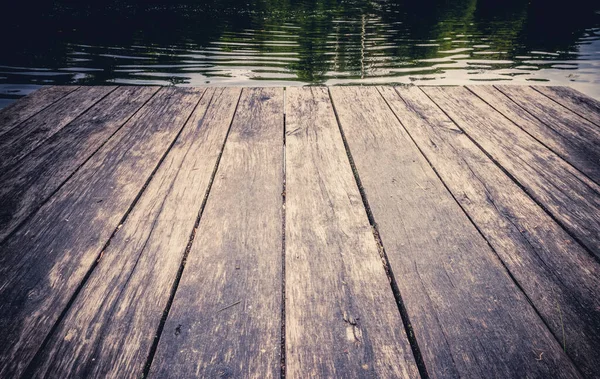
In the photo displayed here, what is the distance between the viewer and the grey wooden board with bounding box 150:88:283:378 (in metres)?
0.90

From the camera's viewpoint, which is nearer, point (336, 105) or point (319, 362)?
point (319, 362)

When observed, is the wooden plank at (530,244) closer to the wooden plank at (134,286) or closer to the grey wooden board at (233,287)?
the grey wooden board at (233,287)

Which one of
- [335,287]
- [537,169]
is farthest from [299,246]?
[537,169]

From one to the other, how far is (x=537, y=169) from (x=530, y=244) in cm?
65

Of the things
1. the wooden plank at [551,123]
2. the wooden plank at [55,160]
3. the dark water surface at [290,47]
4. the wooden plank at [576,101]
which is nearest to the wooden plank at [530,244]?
the wooden plank at [551,123]

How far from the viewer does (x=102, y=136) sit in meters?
2.00

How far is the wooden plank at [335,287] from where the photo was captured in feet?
2.96

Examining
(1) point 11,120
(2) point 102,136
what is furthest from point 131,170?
(1) point 11,120

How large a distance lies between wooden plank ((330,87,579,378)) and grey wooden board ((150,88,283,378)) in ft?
1.45

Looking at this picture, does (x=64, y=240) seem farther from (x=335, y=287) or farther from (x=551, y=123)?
(x=551, y=123)

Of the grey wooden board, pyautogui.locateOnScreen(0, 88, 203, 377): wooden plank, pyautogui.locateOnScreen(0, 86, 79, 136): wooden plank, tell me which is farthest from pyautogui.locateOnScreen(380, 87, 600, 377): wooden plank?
pyautogui.locateOnScreen(0, 86, 79, 136): wooden plank

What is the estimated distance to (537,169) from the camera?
1.71 metres

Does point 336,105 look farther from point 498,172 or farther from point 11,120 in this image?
point 11,120

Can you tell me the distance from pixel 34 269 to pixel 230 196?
759 mm
